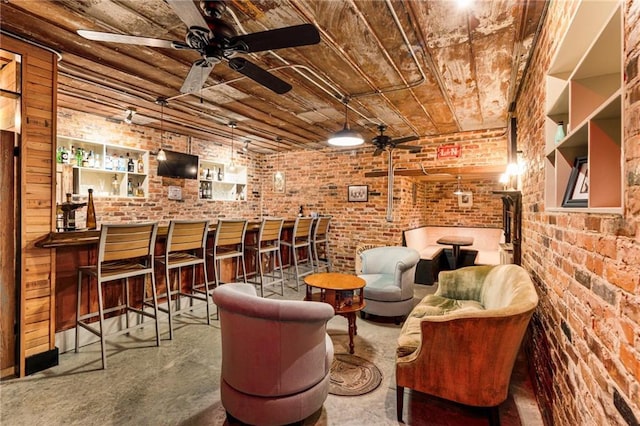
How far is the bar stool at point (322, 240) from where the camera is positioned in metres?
5.27

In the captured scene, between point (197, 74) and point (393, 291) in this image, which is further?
point (393, 291)

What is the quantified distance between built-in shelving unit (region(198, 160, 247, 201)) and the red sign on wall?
3.98 m

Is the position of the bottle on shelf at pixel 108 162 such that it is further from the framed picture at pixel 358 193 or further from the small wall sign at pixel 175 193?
the framed picture at pixel 358 193

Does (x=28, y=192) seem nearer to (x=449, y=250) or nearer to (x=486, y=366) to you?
(x=486, y=366)

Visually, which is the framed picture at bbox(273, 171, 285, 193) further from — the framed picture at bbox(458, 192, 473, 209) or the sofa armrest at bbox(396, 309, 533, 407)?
the sofa armrest at bbox(396, 309, 533, 407)

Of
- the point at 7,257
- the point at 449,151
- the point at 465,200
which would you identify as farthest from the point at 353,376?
the point at 465,200

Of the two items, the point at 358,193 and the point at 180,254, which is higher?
the point at 358,193

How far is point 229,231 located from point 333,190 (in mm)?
2864

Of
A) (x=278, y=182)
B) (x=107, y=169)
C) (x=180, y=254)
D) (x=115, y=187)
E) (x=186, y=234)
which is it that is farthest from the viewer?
(x=278, y=182)

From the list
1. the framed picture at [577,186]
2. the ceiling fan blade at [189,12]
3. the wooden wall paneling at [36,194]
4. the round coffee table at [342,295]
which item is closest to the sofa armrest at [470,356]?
the framed picture at [577,186]

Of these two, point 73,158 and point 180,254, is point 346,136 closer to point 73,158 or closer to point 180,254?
point 180,254

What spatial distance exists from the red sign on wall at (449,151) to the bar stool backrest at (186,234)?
383cm

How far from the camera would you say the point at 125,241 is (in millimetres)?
2463

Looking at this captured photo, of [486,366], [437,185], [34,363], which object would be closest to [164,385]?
[34,363]
